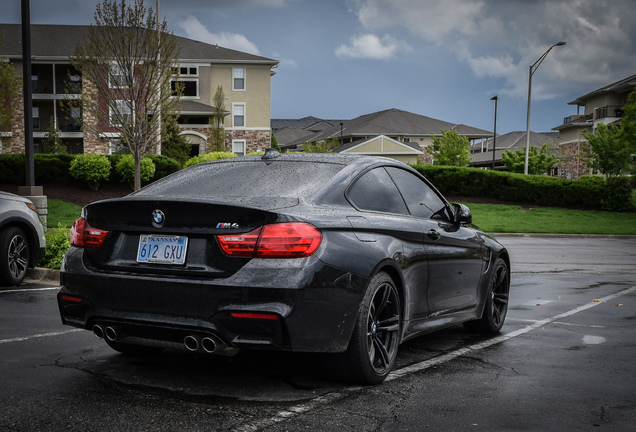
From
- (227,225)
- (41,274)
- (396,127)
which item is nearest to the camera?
(227,225)

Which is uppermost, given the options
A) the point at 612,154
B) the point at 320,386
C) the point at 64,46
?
the point at 64,46

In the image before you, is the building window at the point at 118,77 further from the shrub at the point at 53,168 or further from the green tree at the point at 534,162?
the green tree at the point at 534,162

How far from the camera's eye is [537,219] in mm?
30000

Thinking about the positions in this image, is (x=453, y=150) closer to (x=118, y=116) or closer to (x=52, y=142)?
(x=52, y=142)

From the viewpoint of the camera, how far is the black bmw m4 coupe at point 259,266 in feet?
13.9

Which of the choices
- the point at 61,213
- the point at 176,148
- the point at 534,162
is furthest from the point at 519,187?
the point at 534,162

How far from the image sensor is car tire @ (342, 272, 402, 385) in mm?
4621

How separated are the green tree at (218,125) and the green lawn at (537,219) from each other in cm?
2347

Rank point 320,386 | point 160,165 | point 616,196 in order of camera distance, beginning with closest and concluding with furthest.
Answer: point 320,386 → point 160,165 → point 616,196

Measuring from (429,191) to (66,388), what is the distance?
3.37 metres

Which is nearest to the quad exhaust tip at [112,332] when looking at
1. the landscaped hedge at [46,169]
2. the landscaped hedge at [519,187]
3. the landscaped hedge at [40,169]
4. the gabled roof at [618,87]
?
the landscaped hedge at [46,169]

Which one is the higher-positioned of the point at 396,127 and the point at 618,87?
the point at 618,87

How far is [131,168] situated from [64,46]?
25.6 metres

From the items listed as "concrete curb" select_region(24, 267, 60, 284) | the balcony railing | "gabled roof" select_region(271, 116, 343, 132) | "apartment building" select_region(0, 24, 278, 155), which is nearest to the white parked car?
"concrete curb" select_region(24, 267, 60, 284)
